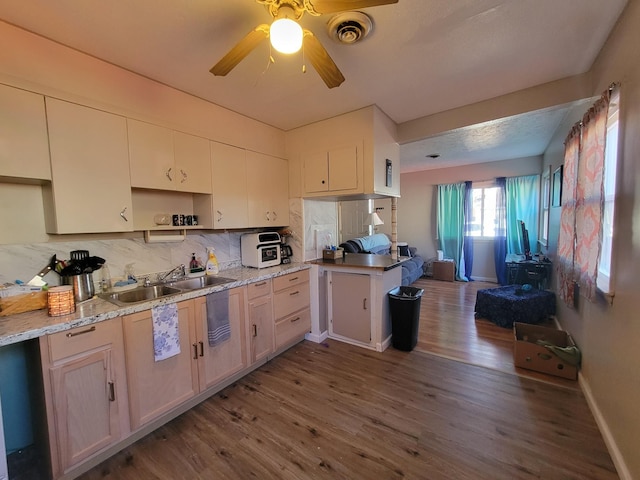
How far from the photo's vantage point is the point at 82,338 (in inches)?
57.4

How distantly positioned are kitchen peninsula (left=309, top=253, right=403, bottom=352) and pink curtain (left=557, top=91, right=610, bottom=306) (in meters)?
1.44

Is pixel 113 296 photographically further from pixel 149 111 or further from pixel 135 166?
pixel 149 111

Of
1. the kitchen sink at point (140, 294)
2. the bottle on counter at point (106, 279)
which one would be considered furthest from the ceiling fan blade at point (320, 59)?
the bottle on counter at point (106, 279)

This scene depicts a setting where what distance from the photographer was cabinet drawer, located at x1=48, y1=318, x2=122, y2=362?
1.38 metres

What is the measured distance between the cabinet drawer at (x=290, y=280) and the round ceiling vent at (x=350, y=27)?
2.00 m

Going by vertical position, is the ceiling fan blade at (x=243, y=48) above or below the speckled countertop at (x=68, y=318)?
above

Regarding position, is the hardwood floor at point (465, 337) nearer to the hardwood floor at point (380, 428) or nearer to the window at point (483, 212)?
the hardwood floor at point (380, 428)

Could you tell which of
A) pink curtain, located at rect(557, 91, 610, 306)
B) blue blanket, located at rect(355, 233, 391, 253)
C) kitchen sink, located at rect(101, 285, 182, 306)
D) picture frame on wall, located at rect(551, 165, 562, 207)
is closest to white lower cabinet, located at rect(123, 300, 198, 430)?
kitchen sink, located at rect(101, 285, 182, 306)

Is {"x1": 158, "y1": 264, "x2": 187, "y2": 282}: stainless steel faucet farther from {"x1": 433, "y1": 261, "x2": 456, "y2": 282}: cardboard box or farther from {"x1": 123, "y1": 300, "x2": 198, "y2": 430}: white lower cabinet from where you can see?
{"x1": 433, "y1": 261, "x2": 456, "y2": 282}: cardboard box

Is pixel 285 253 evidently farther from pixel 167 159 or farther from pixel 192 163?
pixel 167 159

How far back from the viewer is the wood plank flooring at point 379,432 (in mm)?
1505

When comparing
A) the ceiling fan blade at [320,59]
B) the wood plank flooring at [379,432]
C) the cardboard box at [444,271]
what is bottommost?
the wood plank flooring at [379,432]

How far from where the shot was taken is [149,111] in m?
2.05

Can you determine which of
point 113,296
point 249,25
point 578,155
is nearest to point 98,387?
point 113,296
